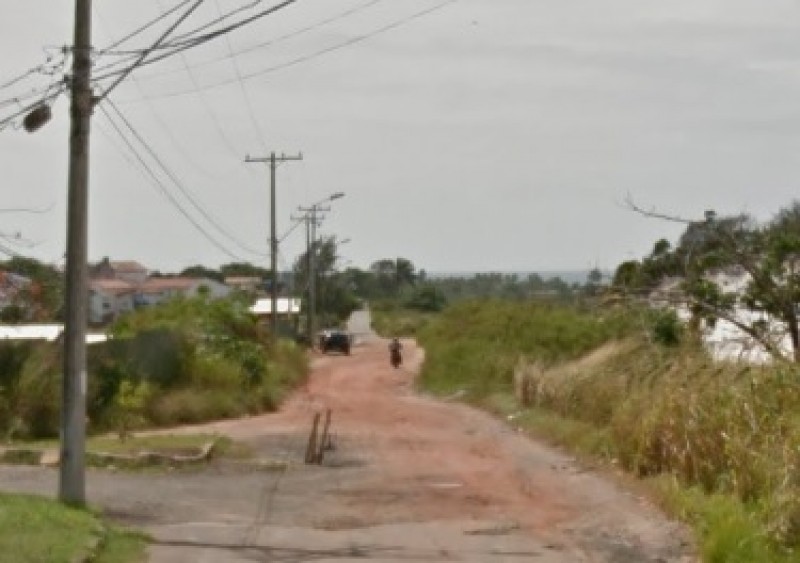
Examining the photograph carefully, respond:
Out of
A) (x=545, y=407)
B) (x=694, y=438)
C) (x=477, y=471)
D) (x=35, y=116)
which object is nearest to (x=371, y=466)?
(x=477, y=471)

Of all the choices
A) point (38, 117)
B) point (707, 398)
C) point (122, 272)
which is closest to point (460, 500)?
point (707, 398)

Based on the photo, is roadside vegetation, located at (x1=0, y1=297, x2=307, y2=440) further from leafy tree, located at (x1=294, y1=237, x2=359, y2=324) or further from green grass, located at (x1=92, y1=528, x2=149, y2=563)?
leafy tree, located at (x1=294, y1=237, x2=359, y2=324)

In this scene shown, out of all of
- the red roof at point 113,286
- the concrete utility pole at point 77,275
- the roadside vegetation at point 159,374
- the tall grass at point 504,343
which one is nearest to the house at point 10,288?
the roadside vegetation at point 159,374

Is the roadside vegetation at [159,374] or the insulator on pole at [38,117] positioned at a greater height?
the insulator on pole at [38,117]

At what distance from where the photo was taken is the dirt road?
14117 mm

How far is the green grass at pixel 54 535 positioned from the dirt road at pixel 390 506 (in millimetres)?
360

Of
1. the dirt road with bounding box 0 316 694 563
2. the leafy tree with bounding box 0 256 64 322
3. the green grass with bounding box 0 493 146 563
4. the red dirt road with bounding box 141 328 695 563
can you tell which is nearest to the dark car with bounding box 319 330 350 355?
the leafy tree with bounding box 0 256 64 322

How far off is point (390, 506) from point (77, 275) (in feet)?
15.7

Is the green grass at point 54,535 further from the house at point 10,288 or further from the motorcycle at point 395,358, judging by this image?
the motorcycle at point 395,358

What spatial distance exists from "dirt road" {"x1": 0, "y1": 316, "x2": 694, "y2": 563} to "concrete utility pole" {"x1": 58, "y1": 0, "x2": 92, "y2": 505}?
85cm

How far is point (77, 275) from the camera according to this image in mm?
16156

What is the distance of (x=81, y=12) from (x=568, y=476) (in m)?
9.74

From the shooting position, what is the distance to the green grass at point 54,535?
1228 cm

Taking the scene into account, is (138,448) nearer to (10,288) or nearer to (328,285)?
(10,288)
